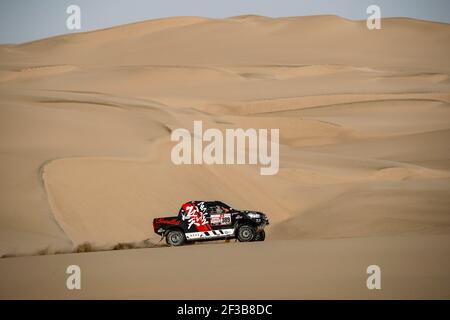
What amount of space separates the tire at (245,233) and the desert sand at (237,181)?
1.18ft

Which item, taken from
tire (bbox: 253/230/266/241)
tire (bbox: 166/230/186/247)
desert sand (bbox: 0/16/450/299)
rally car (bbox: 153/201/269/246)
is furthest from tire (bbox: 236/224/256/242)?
tire (bbox: 166/230/186/247)

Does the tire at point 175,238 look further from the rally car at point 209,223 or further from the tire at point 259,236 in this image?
the tire at point 259,236

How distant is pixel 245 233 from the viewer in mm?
22562

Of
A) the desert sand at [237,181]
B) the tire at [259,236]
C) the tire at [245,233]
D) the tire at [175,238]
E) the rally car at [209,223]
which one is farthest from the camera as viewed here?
the tire at [259,236]

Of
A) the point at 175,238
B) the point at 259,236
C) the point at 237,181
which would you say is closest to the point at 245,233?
the point at 259,236

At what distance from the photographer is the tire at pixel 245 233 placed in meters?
22.4

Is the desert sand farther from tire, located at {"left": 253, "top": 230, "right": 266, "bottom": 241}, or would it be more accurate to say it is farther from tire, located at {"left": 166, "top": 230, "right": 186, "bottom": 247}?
tire, located at {"left": 166, "top": 230, "right": 186, "bottom": 247}

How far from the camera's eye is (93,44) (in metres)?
98.9

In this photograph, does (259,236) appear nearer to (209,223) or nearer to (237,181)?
(209,223)

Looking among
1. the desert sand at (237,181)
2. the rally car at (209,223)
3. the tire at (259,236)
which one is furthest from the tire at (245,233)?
the desert sand at (237,181)

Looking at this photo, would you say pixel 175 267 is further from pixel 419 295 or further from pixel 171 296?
pixel 419 295

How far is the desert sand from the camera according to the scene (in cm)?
1875

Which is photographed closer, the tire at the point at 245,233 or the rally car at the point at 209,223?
the rally car at the point at 209,223
